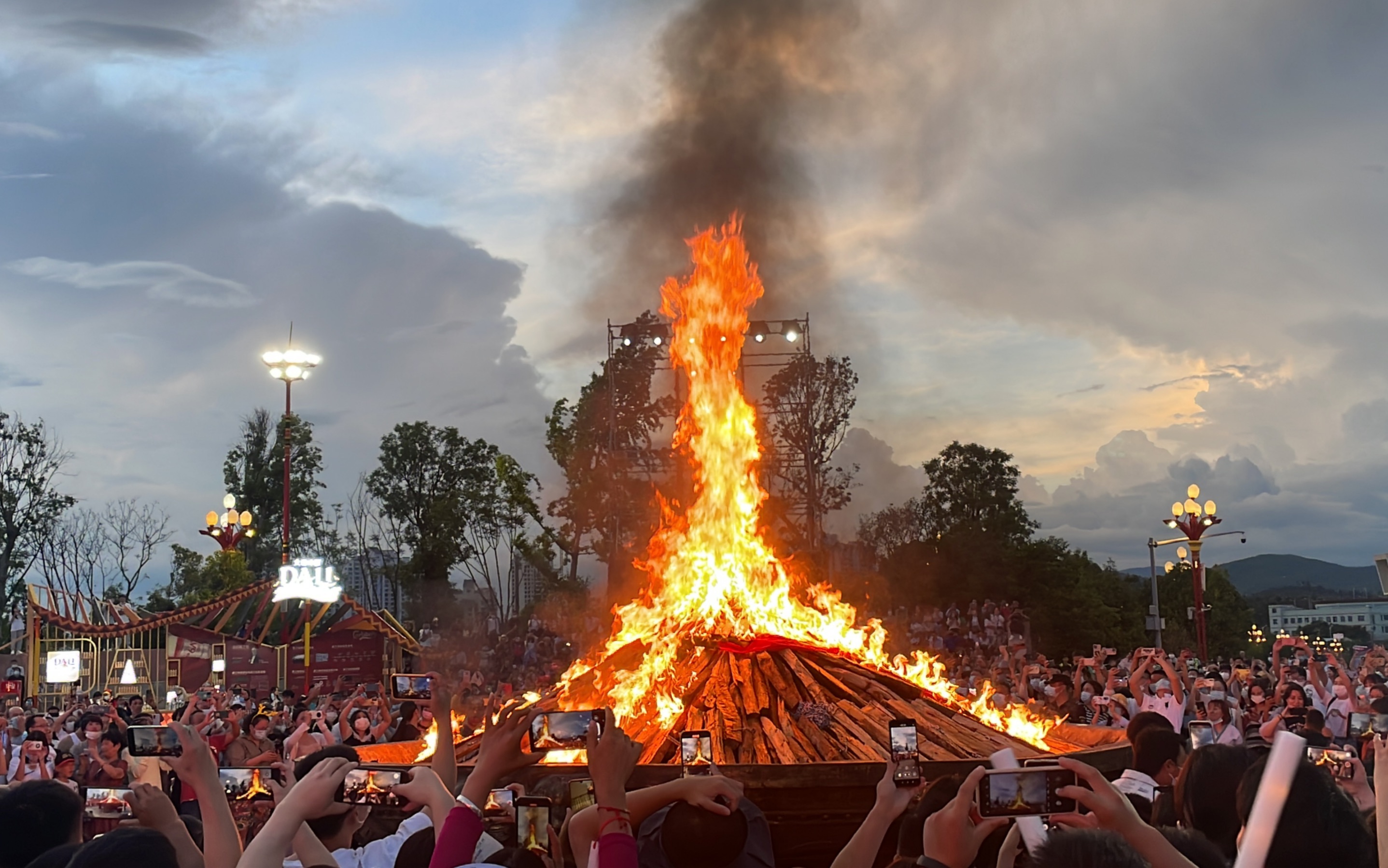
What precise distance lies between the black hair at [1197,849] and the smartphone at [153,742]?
3176 mm

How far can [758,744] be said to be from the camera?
10367 millimetres

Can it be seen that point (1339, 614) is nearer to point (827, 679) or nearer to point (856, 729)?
point (827, 679)

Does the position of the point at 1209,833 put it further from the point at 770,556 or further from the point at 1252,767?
the point at 770,556

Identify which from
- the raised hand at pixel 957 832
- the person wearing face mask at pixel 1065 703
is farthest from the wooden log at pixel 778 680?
the raised hand at pixel 957 832

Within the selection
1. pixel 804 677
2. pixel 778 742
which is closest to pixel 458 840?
pixel 778 742

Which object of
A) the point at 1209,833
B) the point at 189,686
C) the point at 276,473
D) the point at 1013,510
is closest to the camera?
the point at 1209,833

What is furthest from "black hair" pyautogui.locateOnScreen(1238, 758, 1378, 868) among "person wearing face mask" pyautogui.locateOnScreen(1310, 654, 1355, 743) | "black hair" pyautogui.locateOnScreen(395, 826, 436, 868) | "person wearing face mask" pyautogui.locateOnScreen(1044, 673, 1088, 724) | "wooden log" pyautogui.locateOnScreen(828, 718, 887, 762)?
"person wearing face mask" pyautogui.locateOnScreen(1044, 673, 1088, 724)

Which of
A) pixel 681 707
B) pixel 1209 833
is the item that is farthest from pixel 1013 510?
pixel 1209 833

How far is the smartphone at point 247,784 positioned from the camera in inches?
204

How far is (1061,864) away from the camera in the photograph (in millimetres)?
2490

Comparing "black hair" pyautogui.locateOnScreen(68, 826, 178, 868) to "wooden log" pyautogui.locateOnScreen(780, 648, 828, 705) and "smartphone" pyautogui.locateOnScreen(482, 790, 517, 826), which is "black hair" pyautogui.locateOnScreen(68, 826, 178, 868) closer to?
"smartphone" pyautogui.locateOnScreen(482, 790, 517, 826)

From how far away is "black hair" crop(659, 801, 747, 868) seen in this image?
12.8 ft

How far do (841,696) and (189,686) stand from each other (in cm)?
2660

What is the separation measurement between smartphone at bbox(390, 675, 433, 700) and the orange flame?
4.67 meters
